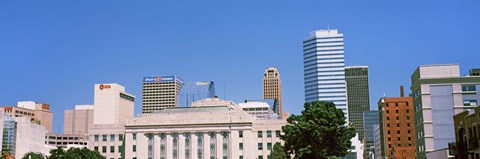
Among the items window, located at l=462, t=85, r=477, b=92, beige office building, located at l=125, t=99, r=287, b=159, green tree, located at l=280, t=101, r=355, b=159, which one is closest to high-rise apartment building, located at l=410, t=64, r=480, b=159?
window, located at l=462, t=85, r=477, b=92

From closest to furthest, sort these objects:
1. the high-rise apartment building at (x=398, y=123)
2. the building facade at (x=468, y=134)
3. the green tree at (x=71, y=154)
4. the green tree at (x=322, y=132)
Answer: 1. the building facade at (x=468, y=134)
2. the green tree at (x=322, y=132)
3. the green tree at (x=71, y=154)
4. the high-rise apartment building at (x=398, y=123)

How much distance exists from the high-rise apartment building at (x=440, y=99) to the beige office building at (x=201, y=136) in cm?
5895

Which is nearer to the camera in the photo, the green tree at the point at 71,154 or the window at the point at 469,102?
the window at the point at 469,102

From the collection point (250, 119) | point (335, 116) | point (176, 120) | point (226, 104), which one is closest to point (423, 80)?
point (335, 116)

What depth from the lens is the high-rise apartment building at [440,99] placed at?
8431 cm

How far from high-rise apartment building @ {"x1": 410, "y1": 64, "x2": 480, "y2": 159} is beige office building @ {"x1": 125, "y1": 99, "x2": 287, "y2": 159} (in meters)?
58.9

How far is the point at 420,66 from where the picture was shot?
87188mm

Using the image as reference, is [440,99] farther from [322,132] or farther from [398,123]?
[398,123]

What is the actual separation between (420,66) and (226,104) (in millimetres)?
85107

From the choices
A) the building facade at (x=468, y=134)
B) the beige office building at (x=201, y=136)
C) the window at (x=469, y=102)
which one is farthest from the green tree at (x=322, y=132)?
the beige office building at (x=201, y=136)

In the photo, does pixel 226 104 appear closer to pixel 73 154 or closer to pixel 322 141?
pixel 73 154

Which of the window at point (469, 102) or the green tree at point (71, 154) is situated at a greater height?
the window at point (469, 102)

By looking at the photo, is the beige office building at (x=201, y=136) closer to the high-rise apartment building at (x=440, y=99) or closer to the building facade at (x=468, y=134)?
the high-rise apartment building at (x=440, y=99)

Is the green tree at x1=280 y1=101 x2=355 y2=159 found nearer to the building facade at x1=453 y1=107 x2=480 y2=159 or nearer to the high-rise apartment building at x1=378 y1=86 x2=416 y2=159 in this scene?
the building facade at x1=453 y1=107 x2=480 y2=159
